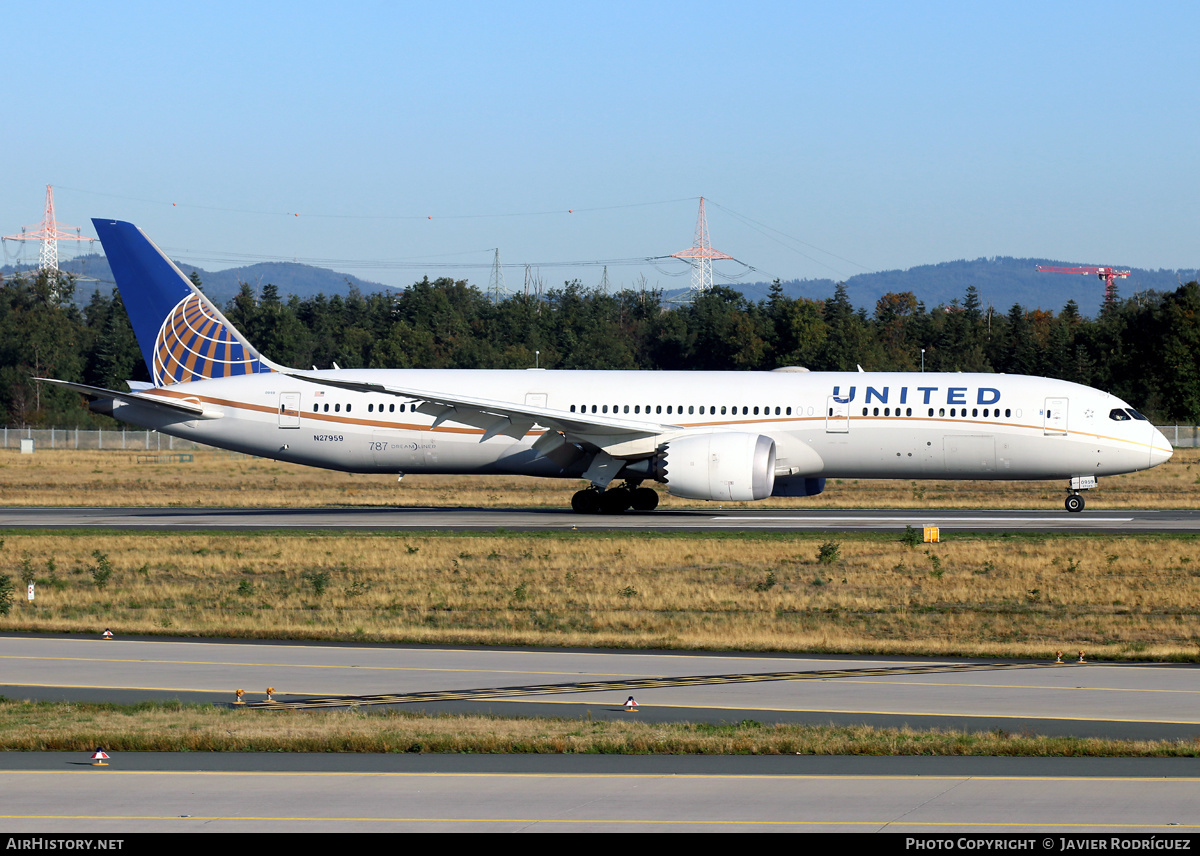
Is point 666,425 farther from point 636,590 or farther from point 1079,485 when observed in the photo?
point 636,590

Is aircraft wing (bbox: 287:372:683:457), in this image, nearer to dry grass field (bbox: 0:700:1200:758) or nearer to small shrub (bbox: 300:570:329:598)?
small shrub (bbox: 300:570:329:598)

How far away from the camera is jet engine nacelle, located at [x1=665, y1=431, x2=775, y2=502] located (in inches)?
1307

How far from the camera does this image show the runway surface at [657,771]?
8.77 m

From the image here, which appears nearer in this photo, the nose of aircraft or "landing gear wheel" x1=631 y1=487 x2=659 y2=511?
the nose of aircraft

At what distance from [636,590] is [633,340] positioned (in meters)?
103

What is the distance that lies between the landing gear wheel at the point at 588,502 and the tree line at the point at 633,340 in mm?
52070

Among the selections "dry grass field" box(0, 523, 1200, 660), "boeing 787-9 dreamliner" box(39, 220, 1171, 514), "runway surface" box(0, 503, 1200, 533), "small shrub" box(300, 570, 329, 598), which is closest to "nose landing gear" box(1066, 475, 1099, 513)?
"boeing 787-9 dreamliner" box(39, 220, 1171, 514)

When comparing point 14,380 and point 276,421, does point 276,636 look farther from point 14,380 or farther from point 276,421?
point 14,380

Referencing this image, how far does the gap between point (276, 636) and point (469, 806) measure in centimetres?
1004

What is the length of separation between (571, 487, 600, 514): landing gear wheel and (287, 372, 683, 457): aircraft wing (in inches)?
91.2

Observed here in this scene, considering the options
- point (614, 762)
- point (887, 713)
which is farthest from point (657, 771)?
point (887, 713)

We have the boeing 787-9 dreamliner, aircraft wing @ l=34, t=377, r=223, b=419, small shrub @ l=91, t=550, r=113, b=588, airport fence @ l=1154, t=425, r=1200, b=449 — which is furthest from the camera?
airport fence @ l=1154, t=425, r=1200, b=449

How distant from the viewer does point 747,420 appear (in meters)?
35.5

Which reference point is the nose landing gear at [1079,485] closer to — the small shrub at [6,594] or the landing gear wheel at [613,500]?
the landing gear wheel at [613,500]
